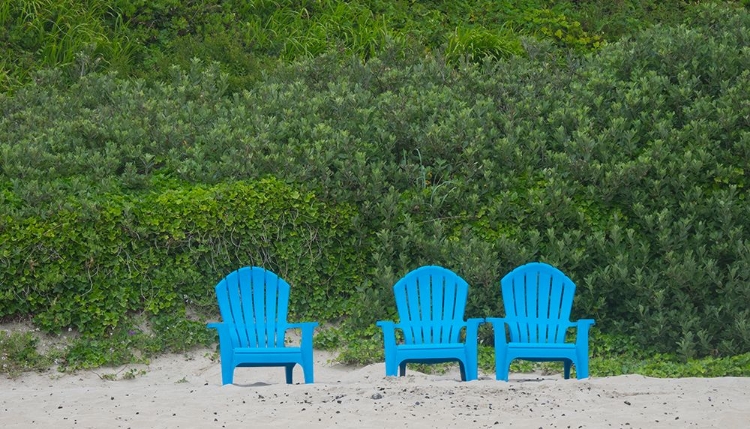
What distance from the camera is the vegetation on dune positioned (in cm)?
803

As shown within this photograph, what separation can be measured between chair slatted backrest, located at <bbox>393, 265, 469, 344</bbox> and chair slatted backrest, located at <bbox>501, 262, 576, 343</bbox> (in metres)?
0.36

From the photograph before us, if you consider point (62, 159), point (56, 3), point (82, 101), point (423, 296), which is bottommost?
point (423, 296)

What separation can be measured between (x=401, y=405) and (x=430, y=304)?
60.5 inches

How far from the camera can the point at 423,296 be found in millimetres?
7496

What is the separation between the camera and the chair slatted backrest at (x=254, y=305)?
7.35 m

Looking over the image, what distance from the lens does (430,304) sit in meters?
7.52

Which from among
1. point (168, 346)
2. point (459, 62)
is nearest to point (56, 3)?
point (459, 62)

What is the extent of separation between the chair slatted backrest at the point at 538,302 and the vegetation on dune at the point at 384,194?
56 cm

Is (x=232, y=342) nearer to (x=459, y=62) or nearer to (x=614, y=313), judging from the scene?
(x=614, y=313)

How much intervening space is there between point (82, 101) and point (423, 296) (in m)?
4.82

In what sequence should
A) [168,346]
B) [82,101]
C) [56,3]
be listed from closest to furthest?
[168,346]
[82,101]
[56,3]

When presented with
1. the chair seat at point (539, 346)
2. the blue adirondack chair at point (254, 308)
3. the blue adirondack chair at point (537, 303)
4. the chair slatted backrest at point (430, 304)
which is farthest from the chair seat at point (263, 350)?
the blue adirondack chair at point (537, 303)

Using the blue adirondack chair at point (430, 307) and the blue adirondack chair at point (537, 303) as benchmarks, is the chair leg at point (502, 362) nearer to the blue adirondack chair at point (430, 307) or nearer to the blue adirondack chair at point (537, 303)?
the blue adirondack chair at point (430, 307)

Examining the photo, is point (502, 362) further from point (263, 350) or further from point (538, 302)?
point (263, 350)
